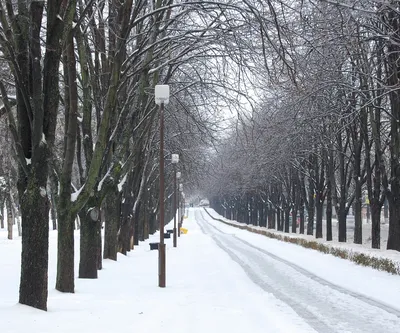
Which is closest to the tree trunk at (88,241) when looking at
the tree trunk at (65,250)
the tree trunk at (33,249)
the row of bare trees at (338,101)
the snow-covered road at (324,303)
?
the tree trunk at (65,250)

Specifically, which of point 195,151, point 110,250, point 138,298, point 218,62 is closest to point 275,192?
point 195,151

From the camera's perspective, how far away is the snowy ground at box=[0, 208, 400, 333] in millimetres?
8109

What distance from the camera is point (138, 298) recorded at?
11.0 meters

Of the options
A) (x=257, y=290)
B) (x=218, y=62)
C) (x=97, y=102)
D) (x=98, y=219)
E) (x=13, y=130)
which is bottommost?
(x=257, y=290)

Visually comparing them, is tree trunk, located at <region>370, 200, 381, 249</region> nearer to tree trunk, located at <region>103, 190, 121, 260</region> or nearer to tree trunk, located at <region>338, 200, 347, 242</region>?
tree trunk, located at <region>338, 200, 347, 242</region>

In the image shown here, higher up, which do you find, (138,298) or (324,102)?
(324,102)

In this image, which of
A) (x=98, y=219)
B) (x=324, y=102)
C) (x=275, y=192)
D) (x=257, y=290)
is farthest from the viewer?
(x=275, y=192)

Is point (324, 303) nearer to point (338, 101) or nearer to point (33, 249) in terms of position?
point (33, 249)

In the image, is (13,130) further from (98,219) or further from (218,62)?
(218,62)

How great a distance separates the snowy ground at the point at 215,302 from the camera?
8.11 metres

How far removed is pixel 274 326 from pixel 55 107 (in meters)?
4.89

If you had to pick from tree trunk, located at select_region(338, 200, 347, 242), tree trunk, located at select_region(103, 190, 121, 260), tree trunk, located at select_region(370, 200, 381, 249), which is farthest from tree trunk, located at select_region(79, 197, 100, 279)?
tree trunk, located at select_region(338, 200, 347, 242)

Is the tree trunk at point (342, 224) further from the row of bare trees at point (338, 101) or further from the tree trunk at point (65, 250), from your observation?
the tree trunk at point (65, 250)

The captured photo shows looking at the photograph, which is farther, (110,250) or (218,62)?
(110,250)
